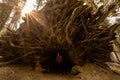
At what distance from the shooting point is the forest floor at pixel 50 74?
6621mm

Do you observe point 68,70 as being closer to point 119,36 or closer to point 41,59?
point 41,59

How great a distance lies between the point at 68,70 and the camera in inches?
292

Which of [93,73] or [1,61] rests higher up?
[1,61]

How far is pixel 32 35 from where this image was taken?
284 inches

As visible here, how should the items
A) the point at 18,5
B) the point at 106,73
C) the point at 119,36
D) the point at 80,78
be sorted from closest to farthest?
the point at 80,78 → the point at 106,73 → the point at 119,36 → the point at 18,5

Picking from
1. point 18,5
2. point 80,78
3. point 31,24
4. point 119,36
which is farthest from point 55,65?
point 18,5

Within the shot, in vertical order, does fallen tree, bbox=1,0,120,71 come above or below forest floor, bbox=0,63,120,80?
above

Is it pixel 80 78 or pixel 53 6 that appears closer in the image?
pixel 80 78

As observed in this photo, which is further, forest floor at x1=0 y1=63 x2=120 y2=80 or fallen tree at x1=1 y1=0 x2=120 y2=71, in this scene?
fallen tree at x1=1 y1=0 x2=120 y2=71

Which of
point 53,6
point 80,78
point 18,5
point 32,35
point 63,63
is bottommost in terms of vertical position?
point 80,78

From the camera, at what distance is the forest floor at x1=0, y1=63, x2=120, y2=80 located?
21.7ft

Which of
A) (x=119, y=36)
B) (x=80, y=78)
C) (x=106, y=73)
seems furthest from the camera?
(x=119, y=36)

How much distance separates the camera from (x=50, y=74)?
6.99m

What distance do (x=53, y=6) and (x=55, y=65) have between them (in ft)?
7.08
